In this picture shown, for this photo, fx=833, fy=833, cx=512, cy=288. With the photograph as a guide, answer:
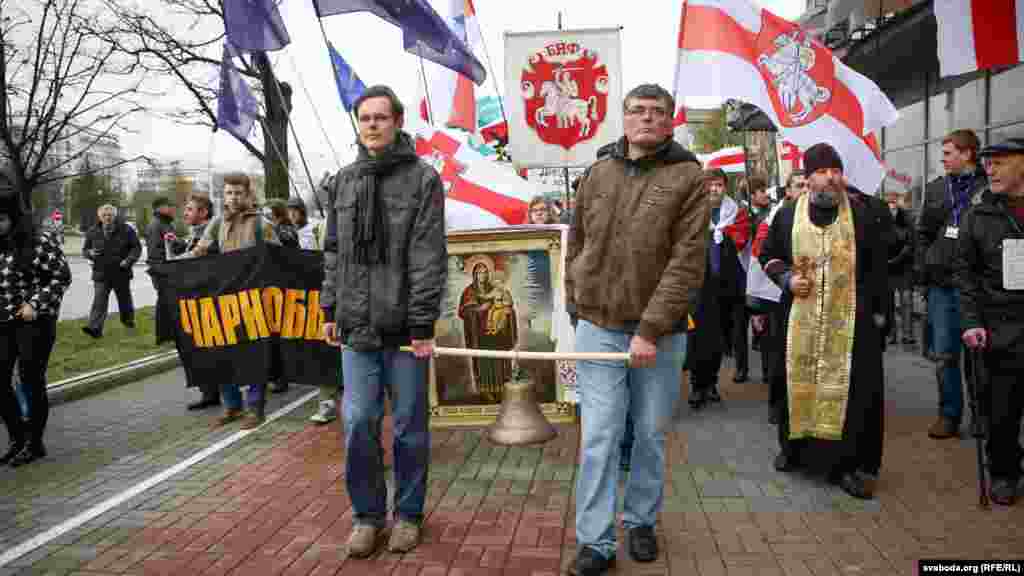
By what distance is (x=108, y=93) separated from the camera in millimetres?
13508

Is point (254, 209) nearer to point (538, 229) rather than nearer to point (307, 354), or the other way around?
point (307, 354)

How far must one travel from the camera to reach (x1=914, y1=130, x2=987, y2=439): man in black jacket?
566 centimetres

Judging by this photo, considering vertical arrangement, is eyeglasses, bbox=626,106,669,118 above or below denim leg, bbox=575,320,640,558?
above

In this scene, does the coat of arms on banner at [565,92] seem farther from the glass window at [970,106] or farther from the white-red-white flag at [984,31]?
the glass window at [970,106]

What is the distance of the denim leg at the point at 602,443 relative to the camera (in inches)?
141

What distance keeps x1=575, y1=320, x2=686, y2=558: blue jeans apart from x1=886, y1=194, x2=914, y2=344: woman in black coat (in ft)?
6.03

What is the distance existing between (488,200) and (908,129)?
943 cm

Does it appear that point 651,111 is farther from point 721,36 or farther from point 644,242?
point 721,36

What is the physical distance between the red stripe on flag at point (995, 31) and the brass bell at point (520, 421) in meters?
3.83

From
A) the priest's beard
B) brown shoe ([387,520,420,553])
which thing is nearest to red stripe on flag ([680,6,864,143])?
the priest's beard

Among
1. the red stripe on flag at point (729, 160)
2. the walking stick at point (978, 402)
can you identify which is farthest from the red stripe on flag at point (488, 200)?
the red stripe on flag at point (729, 160)

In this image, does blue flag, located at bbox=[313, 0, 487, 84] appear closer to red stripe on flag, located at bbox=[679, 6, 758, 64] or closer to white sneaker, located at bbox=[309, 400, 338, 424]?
red stripe on flag, located at bbox=[679, 6, 758, 64]

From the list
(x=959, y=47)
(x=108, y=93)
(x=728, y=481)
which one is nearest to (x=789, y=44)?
(x=959, y=47)

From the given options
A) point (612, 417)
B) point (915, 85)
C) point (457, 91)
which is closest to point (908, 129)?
point (915, 85)
